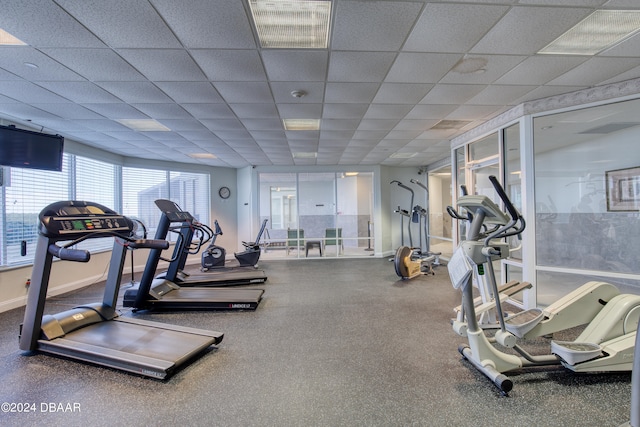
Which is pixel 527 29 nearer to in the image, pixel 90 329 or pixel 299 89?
pixel 299 89

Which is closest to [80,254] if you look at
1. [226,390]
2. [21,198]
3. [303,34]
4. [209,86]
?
[226,390]

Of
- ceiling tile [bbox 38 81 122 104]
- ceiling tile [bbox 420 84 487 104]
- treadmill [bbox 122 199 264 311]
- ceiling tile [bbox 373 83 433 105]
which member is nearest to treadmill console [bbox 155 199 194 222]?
treadmill [bbox 122 199 264 311]

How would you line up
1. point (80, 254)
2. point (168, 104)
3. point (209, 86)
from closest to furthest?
point (80, 254)
point (209, 86)
point (168, 104)

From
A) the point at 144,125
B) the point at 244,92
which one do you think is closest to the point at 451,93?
the point at 244,92

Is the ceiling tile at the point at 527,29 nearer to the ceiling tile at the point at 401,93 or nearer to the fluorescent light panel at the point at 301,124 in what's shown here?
the ceiling tile at the point at 401,93

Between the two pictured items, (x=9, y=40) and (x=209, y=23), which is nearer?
(x=209, y=23)

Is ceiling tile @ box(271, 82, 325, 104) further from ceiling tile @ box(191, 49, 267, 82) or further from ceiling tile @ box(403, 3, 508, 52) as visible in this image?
ceiling tile @ box(403, 3, 508, 52)

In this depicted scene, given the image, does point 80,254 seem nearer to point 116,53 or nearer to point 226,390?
point 226,390

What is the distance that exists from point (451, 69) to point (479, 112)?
159 cm

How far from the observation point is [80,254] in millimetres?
2193

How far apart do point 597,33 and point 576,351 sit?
8.57 ft

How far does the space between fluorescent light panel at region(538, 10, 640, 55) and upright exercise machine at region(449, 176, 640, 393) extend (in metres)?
1.55

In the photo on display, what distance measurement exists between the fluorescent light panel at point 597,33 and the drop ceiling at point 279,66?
0.30 ft

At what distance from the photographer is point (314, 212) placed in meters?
8.21
